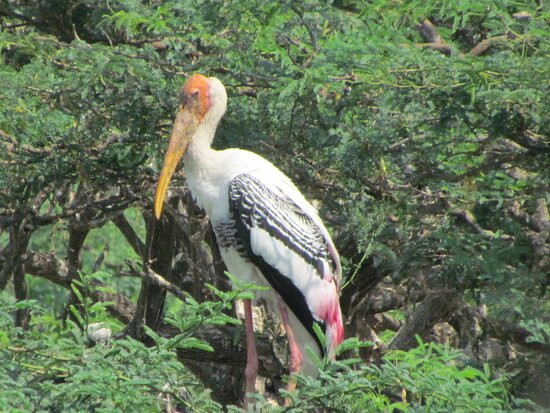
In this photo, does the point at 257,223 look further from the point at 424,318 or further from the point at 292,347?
the point at 424,318

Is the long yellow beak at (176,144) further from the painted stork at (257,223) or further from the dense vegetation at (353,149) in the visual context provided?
the dense vegetation at (353,149)

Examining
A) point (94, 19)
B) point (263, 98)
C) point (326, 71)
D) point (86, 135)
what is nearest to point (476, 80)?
point (326, 71)

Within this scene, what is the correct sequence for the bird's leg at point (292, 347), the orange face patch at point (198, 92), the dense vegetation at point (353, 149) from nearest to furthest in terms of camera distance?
the dense vegetation at point (353, 149) < the orange face patch at point (198, 92) < the bird's leg at point (292, 347)

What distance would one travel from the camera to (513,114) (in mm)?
6559

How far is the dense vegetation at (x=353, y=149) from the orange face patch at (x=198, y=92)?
86 mm

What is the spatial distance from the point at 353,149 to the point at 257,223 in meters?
0.95

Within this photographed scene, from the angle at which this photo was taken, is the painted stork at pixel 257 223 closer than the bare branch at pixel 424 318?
Yes

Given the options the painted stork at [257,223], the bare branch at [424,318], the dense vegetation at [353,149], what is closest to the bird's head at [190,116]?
the painted stork at [257,223]

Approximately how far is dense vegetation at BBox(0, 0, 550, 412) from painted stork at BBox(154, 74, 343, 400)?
144 millimetres

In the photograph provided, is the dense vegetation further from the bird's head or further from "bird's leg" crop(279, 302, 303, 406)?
"bird's leg" crop(279, 302, 303, 406)

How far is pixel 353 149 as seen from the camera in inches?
271

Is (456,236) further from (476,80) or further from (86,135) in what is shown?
(86,135)

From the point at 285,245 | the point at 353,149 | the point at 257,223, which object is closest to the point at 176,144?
the point at 257,223

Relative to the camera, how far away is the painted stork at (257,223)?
24.8 ft
